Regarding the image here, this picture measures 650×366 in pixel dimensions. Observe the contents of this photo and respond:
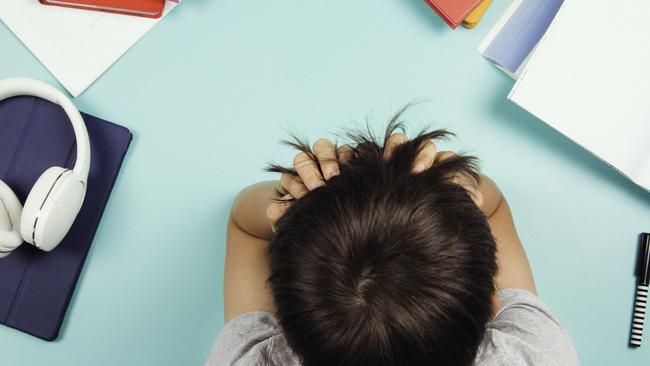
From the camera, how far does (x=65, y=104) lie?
54 cm

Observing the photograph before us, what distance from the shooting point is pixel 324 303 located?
370 millimetres

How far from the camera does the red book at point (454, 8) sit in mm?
598

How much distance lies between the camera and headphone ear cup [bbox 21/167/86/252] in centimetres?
51

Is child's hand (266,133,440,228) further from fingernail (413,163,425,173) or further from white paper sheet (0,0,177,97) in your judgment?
white paper sheet (0,0,177,97)

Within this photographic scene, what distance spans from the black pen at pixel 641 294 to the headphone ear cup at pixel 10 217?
2.22ft

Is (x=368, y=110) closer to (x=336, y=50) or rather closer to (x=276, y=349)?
(x=336, y=50)

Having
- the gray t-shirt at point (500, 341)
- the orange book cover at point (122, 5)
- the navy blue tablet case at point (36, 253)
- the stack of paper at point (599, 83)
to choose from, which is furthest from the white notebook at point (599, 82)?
the navy blue tablet case at point (36, 253)

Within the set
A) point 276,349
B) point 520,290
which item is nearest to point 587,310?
point 520,290

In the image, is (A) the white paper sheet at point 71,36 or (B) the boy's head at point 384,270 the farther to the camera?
(A) the white paper sheet at point 71,36

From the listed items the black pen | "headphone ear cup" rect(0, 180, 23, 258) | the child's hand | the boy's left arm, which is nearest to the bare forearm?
the boy's left arm

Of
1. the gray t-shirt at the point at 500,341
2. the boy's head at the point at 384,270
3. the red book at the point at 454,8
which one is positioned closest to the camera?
the boy's head at the point at 384,270

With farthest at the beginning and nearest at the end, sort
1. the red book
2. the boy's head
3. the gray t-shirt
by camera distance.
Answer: the red book, the gray t-shirt, the boy's head

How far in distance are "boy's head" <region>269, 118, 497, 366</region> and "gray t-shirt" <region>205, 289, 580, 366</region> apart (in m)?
0.10

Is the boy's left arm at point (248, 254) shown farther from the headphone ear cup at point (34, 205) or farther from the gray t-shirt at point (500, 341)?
the headphone ear cup at point (34, 205)
